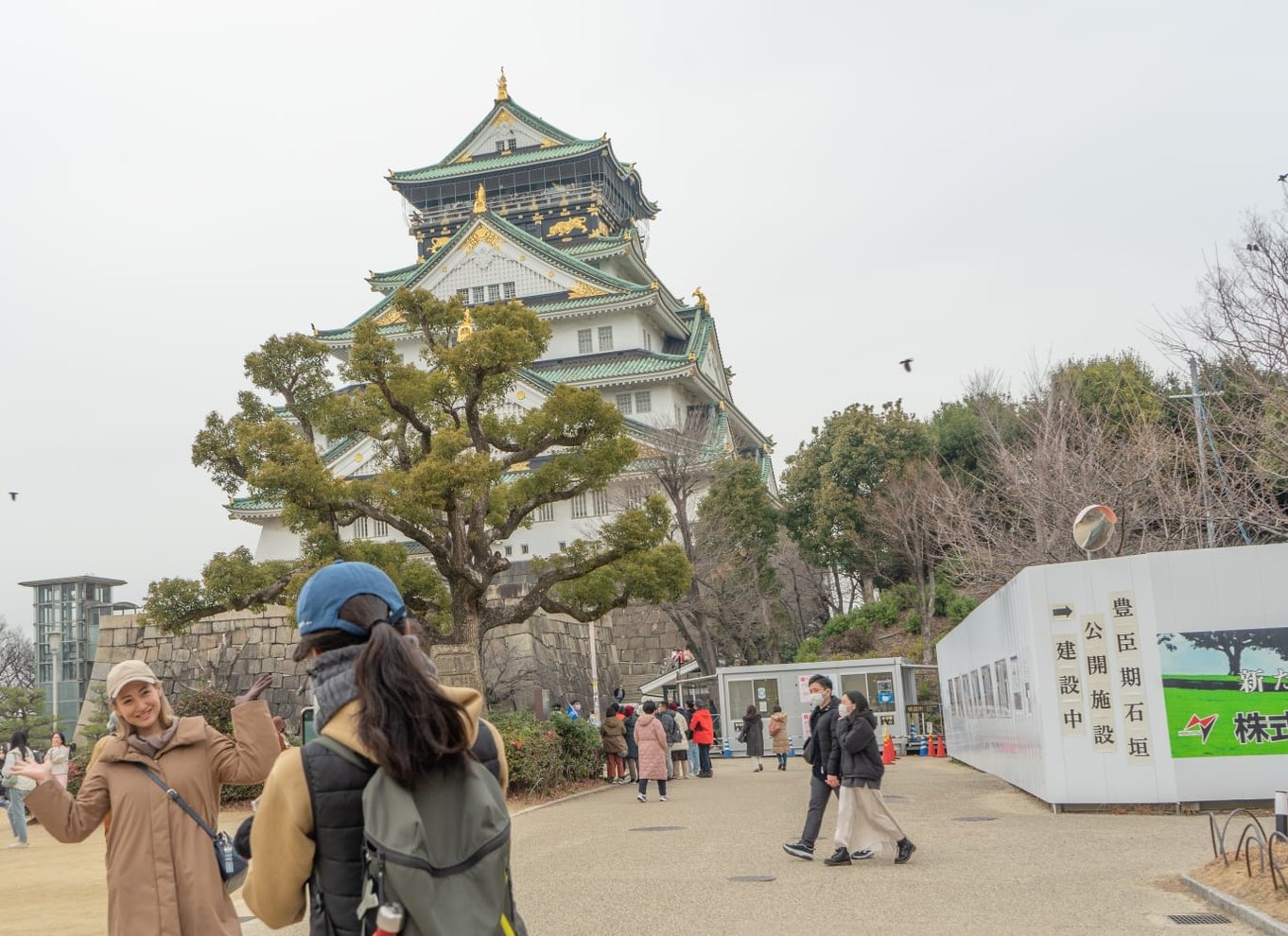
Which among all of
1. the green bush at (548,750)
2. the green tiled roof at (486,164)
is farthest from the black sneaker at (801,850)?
the green tiled roof at (486,164)

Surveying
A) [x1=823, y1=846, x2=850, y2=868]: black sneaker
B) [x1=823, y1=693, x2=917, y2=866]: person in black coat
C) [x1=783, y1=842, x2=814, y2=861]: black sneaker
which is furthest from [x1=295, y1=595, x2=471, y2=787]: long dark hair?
[x1=783, y1=842, x2=814, y2=861]: black sneaker

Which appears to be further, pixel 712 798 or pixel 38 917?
pixel 712 798

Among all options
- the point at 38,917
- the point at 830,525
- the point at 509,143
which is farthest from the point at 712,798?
the point at 509,143

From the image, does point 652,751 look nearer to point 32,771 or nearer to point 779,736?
point 779,736

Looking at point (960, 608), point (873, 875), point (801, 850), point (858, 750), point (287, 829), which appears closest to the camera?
point (287, 829)

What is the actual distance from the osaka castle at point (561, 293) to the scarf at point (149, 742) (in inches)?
1250

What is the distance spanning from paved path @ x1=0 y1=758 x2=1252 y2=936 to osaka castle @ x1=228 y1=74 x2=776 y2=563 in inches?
860

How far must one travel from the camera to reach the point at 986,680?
18.6 m

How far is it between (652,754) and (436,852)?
54.4 feet

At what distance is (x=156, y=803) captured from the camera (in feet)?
14.8

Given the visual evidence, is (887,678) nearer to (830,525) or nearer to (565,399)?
(830,525)

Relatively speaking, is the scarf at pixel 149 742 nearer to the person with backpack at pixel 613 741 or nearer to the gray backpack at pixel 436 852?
the gray backpack at pixel 436 852

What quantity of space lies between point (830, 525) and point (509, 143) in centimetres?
2489

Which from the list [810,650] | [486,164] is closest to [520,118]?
[486,164]
